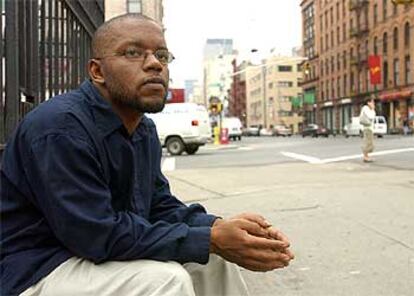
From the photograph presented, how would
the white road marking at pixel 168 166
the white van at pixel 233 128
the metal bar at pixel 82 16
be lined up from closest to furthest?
the metal bar at pixel 82 16 → the white road marking at pixel 168 166 → the white van at pixel 233 128

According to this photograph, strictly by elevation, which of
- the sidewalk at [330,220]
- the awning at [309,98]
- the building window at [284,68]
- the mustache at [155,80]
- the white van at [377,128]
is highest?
the building window at [284,68]

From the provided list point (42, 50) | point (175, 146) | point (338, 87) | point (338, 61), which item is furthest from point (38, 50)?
point (338, 61)

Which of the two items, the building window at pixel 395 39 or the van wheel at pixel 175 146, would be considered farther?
the building window at pixel 395 39

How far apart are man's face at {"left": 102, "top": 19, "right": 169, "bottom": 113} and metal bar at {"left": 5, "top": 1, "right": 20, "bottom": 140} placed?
6.29ft

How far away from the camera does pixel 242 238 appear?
6.20 ft

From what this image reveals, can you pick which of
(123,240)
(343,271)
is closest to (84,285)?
(123,240)

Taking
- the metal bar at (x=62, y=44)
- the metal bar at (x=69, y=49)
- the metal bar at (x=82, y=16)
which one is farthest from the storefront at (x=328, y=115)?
the metal bar at (x=62, y=44)

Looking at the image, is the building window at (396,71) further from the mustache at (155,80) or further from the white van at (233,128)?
the mustache at (155,80)

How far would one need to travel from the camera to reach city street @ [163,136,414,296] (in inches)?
157

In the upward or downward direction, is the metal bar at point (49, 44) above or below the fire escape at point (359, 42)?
below

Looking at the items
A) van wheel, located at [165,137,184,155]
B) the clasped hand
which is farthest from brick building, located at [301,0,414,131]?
the clasped hand

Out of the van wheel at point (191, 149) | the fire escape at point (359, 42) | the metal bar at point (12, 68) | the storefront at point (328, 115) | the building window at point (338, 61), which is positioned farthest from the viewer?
the storefront at point (328, 115)

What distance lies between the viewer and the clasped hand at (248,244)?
1.89 metres

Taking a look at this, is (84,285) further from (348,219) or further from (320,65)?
(320,65)
